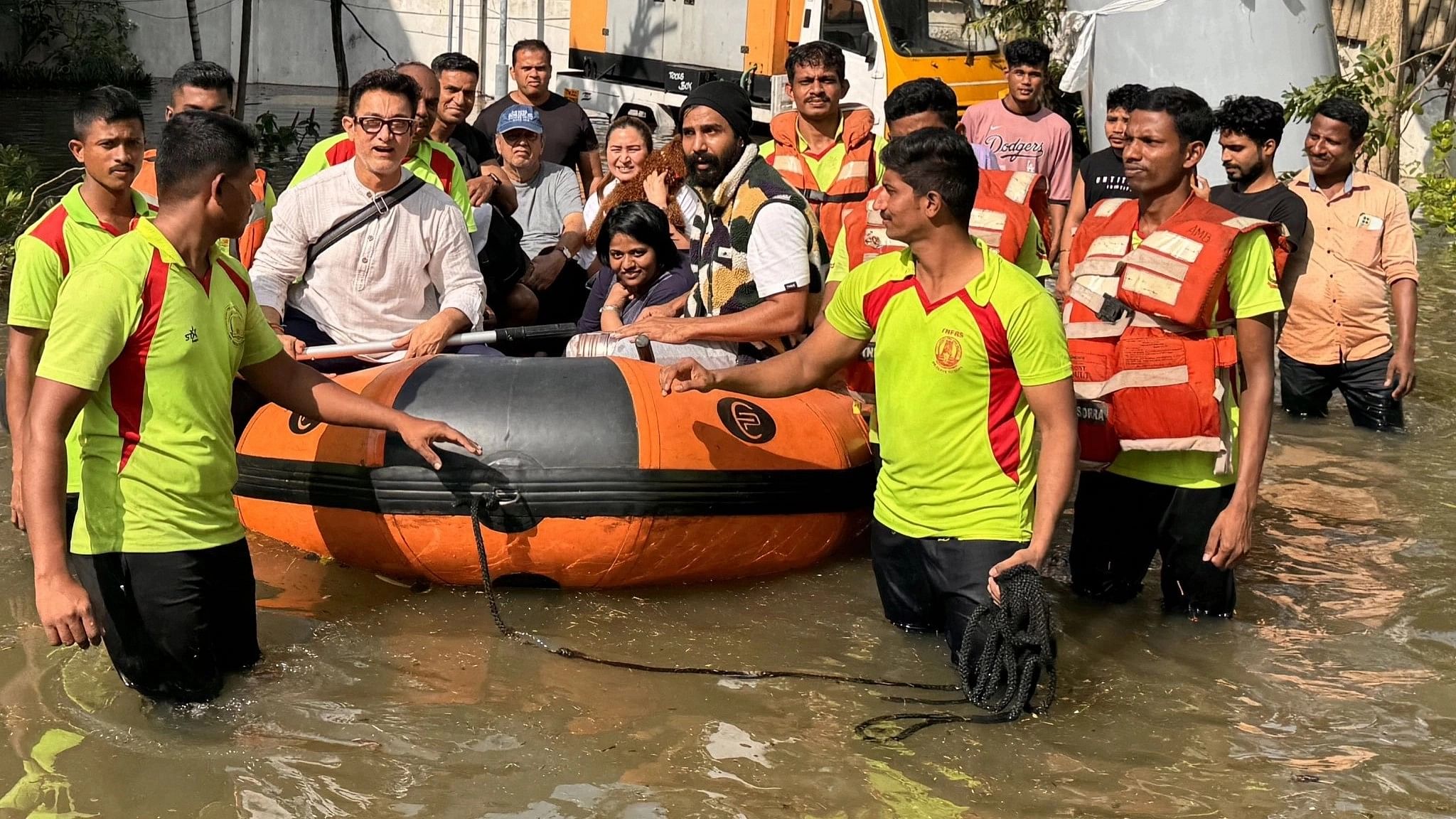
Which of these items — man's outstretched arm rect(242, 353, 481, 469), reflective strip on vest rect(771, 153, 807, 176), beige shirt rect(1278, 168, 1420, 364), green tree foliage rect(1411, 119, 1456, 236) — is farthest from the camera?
green tree foliage rect(1411, 119, 1456, 236)

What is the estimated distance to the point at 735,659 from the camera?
15.5ft

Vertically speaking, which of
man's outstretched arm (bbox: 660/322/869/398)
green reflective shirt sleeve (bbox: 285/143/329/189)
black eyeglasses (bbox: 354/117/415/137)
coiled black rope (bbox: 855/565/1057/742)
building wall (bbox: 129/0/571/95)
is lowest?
coiled black rope (bbox: 855/565/1057/742)

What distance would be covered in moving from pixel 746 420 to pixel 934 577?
1.16 m

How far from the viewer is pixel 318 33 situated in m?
27.8

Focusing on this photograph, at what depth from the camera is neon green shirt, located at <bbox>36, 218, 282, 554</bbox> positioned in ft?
11.8

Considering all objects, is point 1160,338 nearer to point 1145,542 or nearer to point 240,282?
point 1145,542

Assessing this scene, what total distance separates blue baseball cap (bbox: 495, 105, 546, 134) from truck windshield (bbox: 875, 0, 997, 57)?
7.89m

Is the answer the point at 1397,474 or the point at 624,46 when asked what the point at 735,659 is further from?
the point at 624,46

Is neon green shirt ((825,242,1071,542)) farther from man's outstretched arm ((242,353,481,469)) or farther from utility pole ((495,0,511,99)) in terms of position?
utility pole ((495,0,511,99))

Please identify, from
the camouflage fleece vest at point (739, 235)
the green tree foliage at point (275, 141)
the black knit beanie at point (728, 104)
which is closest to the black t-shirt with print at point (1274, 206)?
the camouflage fleece vest at point (739, 235)

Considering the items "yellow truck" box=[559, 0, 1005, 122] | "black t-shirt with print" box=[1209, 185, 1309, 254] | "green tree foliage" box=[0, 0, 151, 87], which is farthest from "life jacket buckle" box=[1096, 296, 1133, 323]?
"green tree foliage" box=[0, 0, 151, 87]

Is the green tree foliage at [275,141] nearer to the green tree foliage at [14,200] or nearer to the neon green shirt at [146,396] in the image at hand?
the green tree foliage at [14,200]

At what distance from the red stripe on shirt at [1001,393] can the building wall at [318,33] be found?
77.3 feet

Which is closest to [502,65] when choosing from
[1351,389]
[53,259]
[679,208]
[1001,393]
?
[1351,389]
